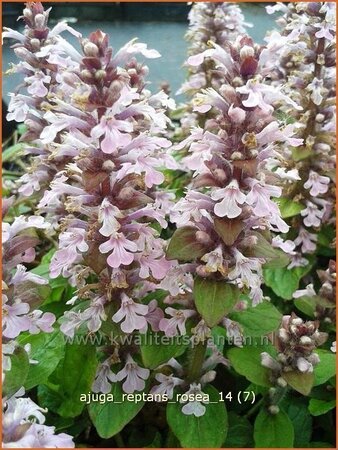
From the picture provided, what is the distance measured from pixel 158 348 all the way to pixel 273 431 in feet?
1.46

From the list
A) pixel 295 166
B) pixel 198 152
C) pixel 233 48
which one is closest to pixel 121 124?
pixel 198 152

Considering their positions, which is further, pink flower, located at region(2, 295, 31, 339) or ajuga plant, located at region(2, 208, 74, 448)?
pink flower, located at region(2, 295, 31, 339)

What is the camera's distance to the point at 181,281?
1.62 meters

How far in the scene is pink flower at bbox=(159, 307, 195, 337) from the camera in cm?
167

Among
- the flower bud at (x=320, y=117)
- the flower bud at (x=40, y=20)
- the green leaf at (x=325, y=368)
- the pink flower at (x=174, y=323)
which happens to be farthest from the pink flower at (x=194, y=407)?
the flower bud at (x=40, y=20)

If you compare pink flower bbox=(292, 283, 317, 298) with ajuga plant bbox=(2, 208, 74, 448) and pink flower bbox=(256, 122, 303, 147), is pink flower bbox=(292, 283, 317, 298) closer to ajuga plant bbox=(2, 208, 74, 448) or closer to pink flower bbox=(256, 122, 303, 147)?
pink flower bbox=(256, 122, 303, 147)

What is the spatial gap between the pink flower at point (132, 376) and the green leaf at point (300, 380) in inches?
16.5

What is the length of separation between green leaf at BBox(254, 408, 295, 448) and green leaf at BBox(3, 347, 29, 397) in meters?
0.72

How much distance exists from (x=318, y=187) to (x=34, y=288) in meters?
1.27

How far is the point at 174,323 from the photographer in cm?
167

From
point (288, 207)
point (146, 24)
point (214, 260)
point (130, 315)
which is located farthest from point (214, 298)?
point (146, 24)

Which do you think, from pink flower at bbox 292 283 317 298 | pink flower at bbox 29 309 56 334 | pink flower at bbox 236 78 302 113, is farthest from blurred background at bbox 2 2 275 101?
pink flower at bbox 236 78 302 113

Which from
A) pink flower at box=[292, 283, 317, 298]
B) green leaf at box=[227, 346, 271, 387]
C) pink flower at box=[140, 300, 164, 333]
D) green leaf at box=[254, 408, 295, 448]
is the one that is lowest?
green leaf at box=[254, 408, 295, 448]

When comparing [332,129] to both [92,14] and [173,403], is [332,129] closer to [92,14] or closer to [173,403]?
[173,403]
